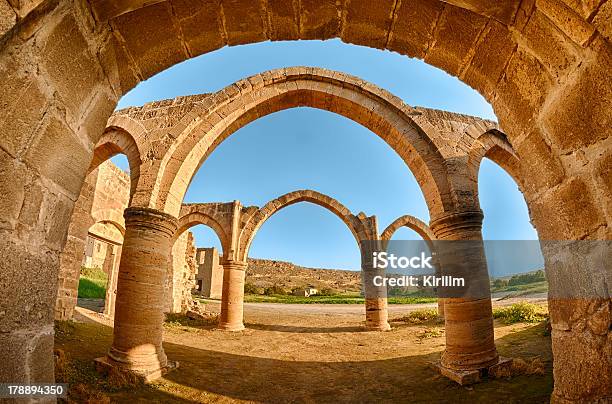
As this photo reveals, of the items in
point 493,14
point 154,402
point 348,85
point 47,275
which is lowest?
point 154,402

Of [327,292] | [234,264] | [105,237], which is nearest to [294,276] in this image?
[327,292]

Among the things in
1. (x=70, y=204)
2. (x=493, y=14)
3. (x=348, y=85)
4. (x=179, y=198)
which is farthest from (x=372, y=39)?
(x=179, y=198)

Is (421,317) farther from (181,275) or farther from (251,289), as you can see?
(251,289)

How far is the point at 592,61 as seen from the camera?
4.81 ft

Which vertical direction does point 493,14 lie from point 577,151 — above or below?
above

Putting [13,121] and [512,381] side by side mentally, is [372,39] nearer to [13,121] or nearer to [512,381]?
[13,121]

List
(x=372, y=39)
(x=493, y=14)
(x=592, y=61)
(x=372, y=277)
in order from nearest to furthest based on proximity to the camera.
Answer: (x=592, y=61)
(x=493, y=14)
(x=372, y=39)
(x=372, y=277)

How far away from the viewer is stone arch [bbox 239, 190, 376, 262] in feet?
45.0

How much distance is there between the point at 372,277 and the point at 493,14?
12.3 meters


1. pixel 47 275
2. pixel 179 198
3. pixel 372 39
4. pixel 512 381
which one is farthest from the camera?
pixel 179 198

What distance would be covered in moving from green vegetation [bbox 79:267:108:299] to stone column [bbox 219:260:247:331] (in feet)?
33.1

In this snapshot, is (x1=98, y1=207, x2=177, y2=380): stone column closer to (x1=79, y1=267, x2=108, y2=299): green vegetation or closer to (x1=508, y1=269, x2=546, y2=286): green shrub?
(x1=79, y1=267, x2=108, y2=299): green vegetation

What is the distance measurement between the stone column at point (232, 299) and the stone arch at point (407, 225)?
618 cm

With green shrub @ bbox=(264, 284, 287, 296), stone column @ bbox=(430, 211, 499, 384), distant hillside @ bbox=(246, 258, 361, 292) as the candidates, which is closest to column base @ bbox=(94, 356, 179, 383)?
stone column @ bbox=(430, 211, 499, 384)
